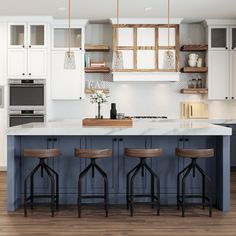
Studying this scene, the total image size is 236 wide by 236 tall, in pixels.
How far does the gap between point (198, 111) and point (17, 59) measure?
342 centimetres

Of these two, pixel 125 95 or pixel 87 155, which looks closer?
pixel 87 155

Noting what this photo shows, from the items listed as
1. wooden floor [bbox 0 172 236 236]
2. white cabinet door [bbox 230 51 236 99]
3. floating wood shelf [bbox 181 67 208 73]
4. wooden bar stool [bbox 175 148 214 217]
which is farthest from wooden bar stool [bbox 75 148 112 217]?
white cabinet door [bbox 230 51 236 99]

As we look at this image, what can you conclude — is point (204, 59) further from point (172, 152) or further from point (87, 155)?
point (87, 155)

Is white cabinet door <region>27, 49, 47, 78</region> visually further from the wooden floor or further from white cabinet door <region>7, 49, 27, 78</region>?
the wooden floor

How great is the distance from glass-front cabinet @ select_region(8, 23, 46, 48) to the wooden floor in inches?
139

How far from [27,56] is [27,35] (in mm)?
371

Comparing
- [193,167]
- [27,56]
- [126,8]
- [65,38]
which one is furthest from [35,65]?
[193,167]

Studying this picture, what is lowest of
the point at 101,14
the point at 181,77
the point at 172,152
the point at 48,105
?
the point at 172,152

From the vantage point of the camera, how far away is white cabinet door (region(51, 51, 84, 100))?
7.85m

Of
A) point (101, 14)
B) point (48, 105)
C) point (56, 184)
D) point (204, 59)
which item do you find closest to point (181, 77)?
point (204, 59)

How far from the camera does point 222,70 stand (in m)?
7.91

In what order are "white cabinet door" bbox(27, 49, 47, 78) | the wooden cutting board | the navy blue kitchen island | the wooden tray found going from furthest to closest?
the wooden cutting board
"white cabinet door" bbox(27, 49, 47, 78)
the wooden tray
the navy blue kitchen island

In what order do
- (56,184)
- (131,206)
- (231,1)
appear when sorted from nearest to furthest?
(131,206) → (56,184) → (231,1)

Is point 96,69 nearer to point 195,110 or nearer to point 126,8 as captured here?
point 126,8
